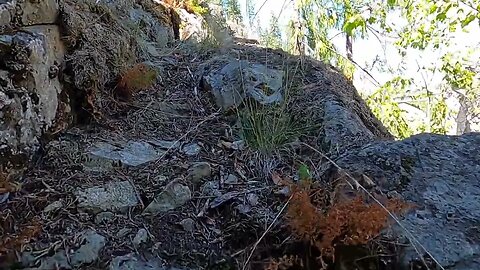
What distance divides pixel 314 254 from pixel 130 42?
2048 millimetres

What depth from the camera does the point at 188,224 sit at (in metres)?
1.45

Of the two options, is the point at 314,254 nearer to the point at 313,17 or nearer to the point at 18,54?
the point at 18,54

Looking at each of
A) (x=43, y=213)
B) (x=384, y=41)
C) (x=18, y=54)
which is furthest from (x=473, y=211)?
(x=384, y=41)

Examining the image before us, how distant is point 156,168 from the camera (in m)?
1.78

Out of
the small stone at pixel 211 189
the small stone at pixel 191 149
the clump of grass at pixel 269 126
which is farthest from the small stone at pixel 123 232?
the clump of grass at pixel 269 126

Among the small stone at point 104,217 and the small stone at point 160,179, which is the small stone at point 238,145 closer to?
the small stone at point 160,179

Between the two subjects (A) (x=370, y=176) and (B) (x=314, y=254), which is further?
(A) (x=370, y=176)

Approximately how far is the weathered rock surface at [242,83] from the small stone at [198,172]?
0.71 metres

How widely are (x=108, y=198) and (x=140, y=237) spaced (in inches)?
9.5

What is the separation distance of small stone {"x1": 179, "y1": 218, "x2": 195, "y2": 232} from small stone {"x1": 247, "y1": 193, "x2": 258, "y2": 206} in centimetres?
21

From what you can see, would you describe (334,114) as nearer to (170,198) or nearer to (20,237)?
(170,198)

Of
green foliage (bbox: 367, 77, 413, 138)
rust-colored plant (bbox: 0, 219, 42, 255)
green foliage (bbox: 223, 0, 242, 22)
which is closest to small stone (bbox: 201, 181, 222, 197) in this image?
rust-colored plant (bbox: 0, 219, 42, 255)

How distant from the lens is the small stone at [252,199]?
1.49 metres

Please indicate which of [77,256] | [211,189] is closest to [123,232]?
[77,256]
